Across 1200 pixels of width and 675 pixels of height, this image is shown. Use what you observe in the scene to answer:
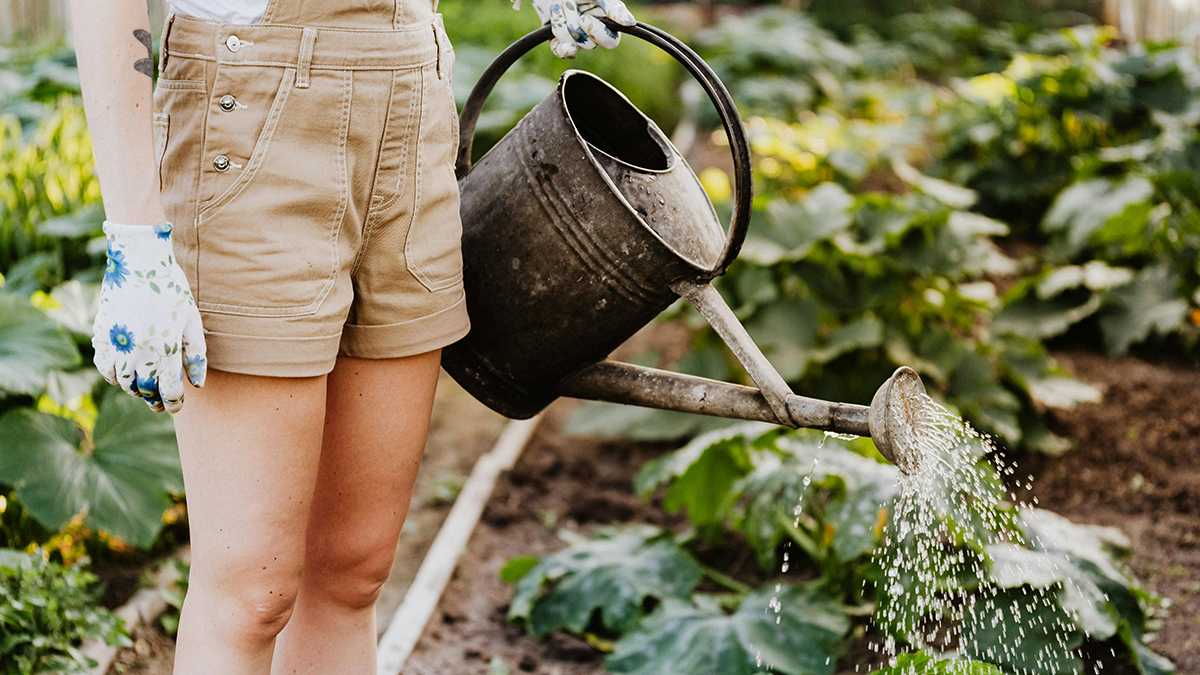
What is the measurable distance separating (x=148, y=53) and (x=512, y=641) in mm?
1698

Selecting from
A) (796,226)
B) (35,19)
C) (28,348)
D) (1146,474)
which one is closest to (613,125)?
(28,348)

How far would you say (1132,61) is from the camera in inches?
208

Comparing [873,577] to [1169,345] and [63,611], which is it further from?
[1169,345]

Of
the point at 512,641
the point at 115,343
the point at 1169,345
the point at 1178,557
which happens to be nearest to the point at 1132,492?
the point at 1178,557

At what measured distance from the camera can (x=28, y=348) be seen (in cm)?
262

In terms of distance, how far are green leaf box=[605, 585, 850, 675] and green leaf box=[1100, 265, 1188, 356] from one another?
6.60 ft

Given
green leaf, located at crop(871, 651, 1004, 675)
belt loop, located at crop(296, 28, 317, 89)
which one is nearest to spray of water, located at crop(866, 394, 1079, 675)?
green leaf, located at crop(871, 651, 1004, 675)

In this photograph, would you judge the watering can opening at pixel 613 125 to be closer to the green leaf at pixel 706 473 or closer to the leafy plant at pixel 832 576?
the leafy plant at pixel 832 576

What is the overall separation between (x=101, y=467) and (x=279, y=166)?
4.43 feet

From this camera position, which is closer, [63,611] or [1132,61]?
[63,611]

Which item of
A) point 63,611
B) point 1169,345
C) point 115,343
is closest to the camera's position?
point 115,343

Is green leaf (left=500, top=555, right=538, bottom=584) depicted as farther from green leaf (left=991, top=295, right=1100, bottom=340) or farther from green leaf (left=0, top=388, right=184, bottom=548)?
green leaf (left=991, top=295, right=1100, bottom=340)

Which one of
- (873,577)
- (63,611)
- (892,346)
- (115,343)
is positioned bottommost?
(892,346)

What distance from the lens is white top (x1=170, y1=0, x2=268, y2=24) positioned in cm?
144
